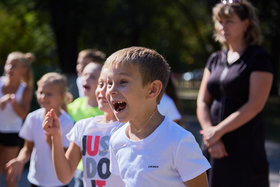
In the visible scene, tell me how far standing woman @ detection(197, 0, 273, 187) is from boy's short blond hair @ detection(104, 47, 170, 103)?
1256mm

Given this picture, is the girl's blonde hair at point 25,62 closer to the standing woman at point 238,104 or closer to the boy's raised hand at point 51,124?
A: the standing woman at point 238,104

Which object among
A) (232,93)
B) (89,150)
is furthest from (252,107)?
(89,150)

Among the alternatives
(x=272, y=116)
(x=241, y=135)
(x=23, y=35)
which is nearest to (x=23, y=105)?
(x=241, y=135)

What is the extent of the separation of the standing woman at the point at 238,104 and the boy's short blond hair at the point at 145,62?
4.12ft

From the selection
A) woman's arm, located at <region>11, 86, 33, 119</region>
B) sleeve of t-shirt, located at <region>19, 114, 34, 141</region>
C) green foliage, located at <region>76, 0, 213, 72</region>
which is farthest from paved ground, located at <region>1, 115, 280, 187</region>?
green foliage, located at <region>76, 0, 213, 72</region>

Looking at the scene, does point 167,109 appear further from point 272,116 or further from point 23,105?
point 272,116

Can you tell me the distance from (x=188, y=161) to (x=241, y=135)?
148 centimetres

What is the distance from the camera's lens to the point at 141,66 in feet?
7.83

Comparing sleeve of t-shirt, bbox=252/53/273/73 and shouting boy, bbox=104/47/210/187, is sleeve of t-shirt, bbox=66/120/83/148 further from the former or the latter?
sleeve of t-shirt, bbox=252/53/273/73

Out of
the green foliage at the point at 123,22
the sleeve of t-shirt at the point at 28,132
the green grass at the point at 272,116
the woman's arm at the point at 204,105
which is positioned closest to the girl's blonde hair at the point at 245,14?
the woman's arm at the point at 204,105

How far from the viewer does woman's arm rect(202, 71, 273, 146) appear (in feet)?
11.6

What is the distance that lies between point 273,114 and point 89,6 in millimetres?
9732

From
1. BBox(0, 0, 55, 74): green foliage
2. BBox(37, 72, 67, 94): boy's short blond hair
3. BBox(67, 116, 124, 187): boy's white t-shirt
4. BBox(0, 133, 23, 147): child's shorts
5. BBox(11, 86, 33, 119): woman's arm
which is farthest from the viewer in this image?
BBox(0, 0, 55, 74): green foliage

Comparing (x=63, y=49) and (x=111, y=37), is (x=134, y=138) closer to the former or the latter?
(x=63, y=49)
